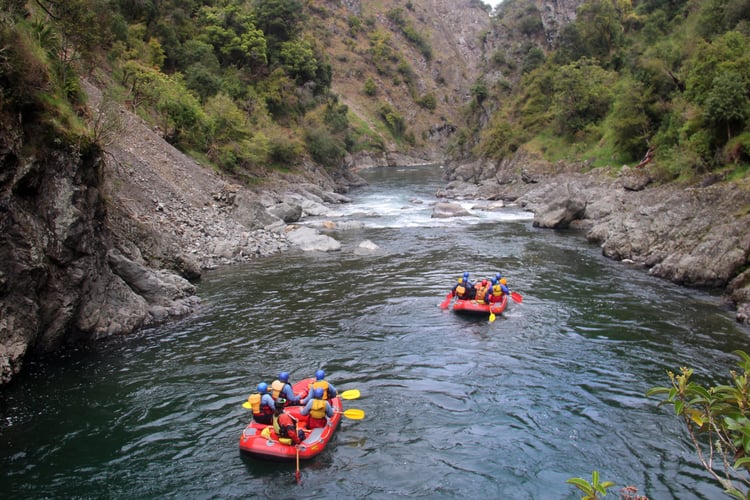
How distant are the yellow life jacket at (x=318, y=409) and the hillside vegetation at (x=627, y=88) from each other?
2315cm

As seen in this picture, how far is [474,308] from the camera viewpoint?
701 inches

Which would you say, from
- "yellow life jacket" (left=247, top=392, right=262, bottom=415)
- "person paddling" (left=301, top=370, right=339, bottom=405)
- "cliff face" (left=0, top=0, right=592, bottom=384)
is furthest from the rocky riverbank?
"cliff face" (left=0, top=0, right=592, bottom=384)

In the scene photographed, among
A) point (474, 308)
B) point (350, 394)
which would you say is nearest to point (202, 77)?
point (474, 308)

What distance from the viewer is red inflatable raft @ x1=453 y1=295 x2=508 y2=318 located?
17812mm

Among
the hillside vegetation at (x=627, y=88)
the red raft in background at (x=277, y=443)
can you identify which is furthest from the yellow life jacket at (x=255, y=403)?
the hillside vegetation at (x=627, y=88)

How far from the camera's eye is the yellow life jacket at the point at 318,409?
10.8 metres

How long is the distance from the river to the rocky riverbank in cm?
114

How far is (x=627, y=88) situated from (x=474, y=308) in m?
30.8

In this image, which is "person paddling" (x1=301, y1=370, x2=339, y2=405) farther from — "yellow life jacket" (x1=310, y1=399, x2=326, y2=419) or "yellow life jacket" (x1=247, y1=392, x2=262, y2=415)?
"yellow life jacket" (x1=247, y1=392, x2=262, y2=415)

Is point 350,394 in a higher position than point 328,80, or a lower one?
lower

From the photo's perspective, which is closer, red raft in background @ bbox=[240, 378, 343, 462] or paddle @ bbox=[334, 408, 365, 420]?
red raft in background @ bbox=[240, 378, 343, 462]

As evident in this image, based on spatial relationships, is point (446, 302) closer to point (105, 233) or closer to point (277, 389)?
point (277, 389)

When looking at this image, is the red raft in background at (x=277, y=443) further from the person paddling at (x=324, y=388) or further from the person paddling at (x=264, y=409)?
the person paddling at (x=324, y=388)

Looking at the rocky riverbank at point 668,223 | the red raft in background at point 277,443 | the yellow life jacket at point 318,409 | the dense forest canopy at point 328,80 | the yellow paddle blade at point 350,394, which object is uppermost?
the dense forest canopy at point 328,80
